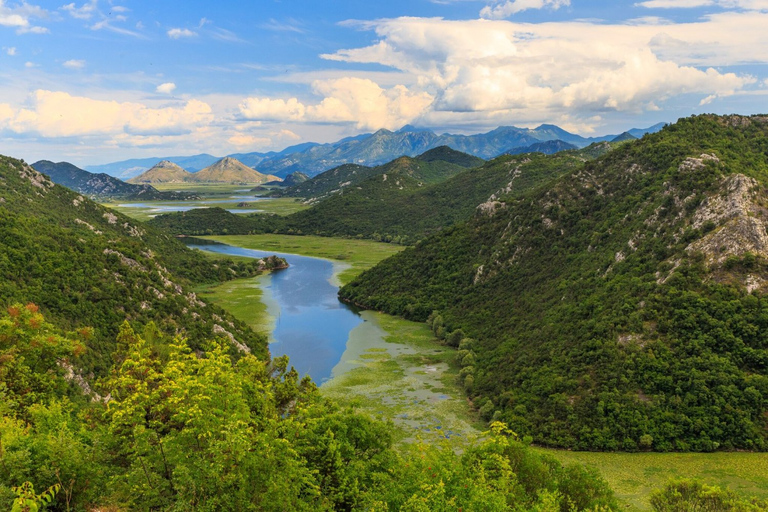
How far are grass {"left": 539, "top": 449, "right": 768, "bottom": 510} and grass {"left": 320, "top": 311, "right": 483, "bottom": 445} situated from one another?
17780 mm

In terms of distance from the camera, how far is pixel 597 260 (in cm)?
10119

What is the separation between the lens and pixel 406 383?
9438cm

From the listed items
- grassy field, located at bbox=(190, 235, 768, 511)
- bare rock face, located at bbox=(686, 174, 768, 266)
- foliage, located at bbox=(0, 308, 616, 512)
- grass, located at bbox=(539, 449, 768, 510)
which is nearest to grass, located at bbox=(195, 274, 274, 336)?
grassy field, located at bbox=(190, 235, 768, 511)

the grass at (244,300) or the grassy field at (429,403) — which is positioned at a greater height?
the grass at (244,300)

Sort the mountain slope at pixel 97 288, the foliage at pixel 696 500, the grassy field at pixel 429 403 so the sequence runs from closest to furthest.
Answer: the foliage at pixel 696 500 < the grassy field at pixel 429 403 < the mountain slope at pixel 97 288

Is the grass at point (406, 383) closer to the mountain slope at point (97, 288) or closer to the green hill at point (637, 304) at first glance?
the green hill at point (637, 304)

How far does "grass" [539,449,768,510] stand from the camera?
55.8 m

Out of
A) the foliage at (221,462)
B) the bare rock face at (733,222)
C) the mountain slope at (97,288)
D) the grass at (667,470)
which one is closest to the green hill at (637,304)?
the bare rock face at (733,222)

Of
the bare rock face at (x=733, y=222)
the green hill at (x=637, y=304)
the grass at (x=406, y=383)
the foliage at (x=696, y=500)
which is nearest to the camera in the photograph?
the foliage at (x=696, y=500)

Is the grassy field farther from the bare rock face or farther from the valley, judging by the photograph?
the bare rock face

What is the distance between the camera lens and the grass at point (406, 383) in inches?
3036

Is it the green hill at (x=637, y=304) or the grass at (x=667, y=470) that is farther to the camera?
the green hill at (x=637, y=304)

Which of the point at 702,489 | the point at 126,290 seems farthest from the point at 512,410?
the point at 126,290

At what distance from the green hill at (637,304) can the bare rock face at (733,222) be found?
22cm
